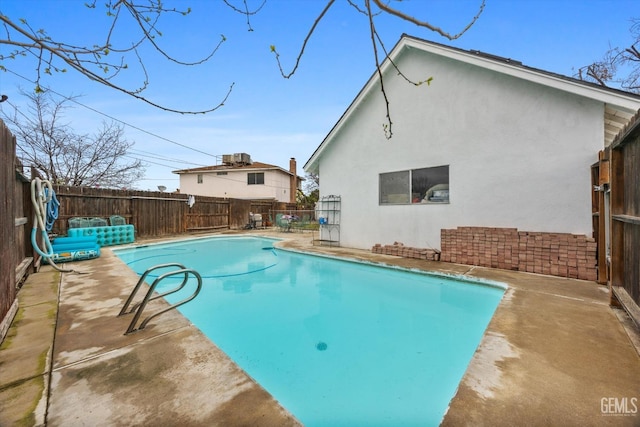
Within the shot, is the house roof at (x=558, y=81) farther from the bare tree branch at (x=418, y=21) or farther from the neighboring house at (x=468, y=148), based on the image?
the bare tree branch at (x=418, y=21)

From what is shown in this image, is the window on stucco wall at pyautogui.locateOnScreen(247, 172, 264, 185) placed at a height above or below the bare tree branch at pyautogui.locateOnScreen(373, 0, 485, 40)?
above

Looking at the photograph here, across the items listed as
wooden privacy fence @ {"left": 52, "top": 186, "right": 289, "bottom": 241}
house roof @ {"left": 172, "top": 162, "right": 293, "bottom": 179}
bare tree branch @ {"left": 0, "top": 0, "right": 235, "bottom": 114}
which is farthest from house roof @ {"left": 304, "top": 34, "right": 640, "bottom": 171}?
house roof @ {"left": 172, "top": 162, "right": 293, "bottom": 179}

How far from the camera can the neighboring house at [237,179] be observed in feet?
83.3

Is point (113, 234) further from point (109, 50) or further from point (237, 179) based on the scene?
point (237, 179)

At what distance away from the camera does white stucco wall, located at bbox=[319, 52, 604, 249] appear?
5.35 metres

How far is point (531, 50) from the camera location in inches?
264

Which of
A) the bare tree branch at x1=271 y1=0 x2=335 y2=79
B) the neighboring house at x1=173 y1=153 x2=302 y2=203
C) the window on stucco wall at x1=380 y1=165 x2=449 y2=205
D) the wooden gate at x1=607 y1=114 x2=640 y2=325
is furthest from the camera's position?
the neighboring house at x1=173 y1=153 x2=302 y2=203

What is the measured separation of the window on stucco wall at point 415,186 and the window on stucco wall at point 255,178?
18.9 meters

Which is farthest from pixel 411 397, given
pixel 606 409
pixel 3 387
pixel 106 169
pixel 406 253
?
pixel 106 169

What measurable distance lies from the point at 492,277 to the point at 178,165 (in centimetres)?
3011

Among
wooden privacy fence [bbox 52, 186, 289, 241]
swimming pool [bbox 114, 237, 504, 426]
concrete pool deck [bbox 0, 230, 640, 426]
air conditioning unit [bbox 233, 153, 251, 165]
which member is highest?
air conditioning unit [bbox 233, 153, 251, 165]

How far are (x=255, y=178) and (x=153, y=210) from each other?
13716mm

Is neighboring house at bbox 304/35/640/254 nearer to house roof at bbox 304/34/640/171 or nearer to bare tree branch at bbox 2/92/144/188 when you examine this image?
house roof at bbox 304/34/640/171

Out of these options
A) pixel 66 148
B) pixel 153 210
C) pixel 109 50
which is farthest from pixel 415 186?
pixel 66 148
